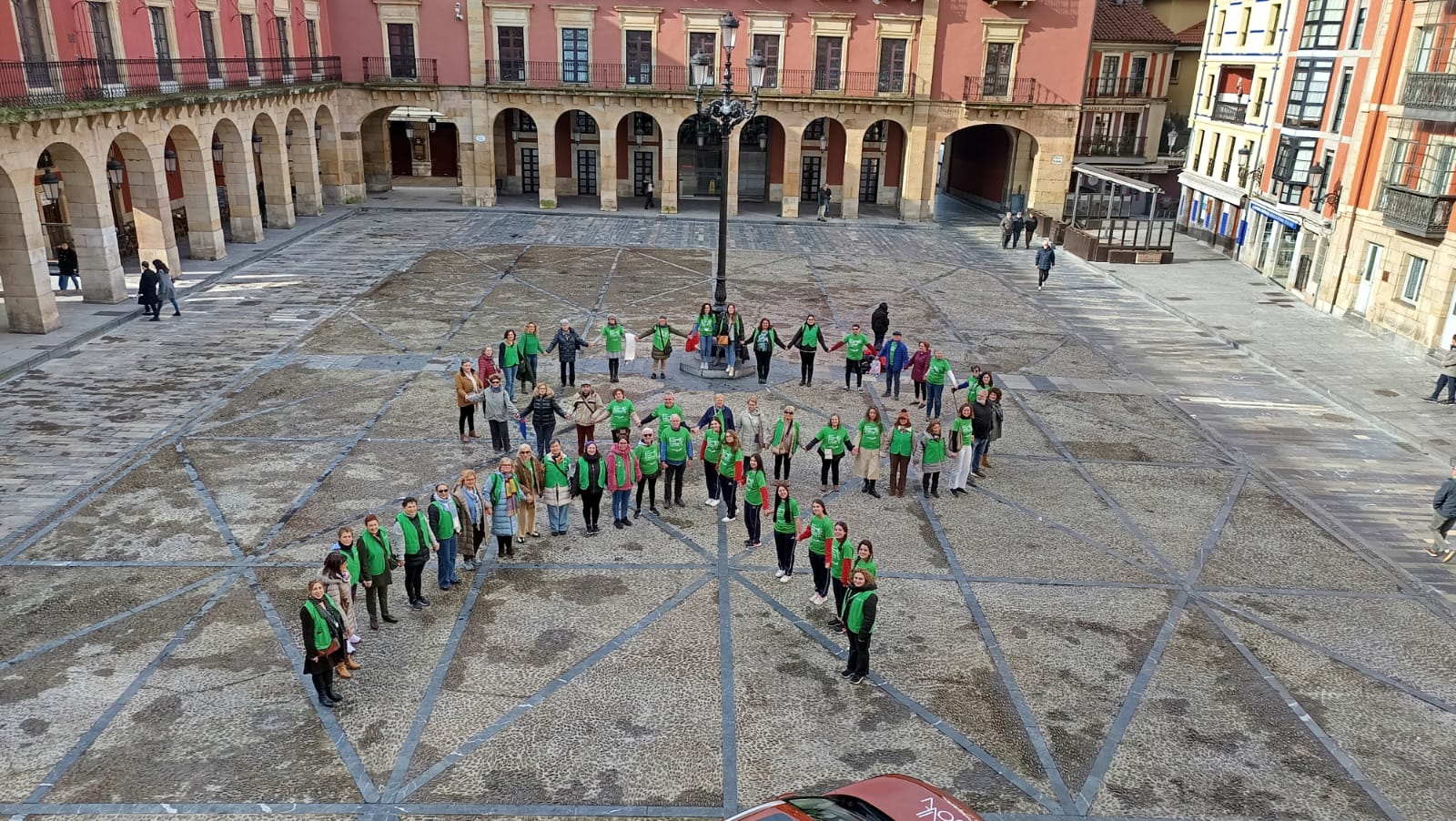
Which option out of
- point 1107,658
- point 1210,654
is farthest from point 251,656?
point 1210,654

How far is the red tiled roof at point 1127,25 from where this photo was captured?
4725 centimetres

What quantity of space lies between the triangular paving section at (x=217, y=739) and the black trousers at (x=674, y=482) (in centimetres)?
576

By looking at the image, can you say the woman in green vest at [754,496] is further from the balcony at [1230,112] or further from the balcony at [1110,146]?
the balcony at [1110,146]

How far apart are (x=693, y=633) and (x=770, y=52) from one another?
3352 centimetres

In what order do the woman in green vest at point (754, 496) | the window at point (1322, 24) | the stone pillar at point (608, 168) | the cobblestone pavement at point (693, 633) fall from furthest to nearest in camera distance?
the stone pillar at point (608, 168), the window at point (1322, 24), the woman in green vest at point (754, 496), the cobblestone pavement at point (693, 633)

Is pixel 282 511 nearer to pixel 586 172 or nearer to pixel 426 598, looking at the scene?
pixel 426 598

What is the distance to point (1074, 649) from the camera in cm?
1144

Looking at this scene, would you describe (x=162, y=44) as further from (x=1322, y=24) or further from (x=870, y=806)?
(x=1322, y=24)

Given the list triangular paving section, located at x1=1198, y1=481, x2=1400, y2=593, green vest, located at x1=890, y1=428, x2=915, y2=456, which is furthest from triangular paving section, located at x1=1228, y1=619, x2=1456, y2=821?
green vest, located at x1=890, y1=428, x2=915, y2=456

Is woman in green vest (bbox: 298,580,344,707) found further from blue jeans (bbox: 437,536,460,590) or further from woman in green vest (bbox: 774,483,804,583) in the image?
woman in green vest (bbox: 774,483,804,583)

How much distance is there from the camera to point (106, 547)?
12.9 m

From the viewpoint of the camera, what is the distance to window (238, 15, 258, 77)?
32406 mm

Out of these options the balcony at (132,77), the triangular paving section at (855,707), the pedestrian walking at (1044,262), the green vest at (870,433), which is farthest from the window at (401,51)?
the triangular paving section at (855,707)

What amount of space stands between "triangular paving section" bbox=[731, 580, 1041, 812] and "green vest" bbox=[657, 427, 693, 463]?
2.62 metres
